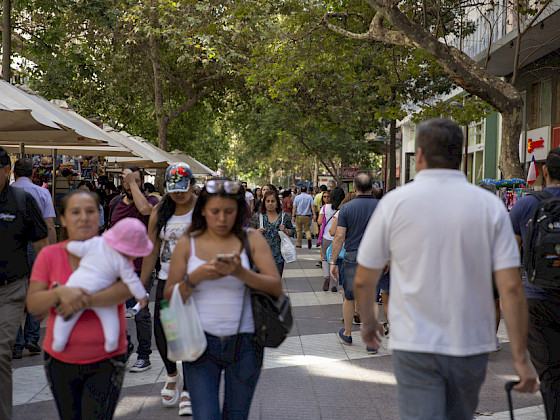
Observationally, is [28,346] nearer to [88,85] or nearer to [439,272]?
[439,272]

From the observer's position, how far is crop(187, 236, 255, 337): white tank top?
3475mm

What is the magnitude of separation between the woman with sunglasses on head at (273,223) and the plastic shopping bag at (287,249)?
9cm

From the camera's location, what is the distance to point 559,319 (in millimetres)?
4426

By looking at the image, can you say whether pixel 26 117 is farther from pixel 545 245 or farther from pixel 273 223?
pixel 545 245

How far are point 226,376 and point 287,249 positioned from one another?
5.00 metres

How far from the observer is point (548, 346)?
14.7 feet

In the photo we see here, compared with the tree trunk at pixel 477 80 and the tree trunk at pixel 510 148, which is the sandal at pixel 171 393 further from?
the tree trunk at pixel 510 148

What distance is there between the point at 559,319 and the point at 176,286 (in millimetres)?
2397

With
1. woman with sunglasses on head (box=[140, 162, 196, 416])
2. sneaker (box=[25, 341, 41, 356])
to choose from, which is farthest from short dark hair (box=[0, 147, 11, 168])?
sneaker (box=[25, 341, 41, 356])

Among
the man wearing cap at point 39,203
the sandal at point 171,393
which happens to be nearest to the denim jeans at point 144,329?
the sandal at point 171,393

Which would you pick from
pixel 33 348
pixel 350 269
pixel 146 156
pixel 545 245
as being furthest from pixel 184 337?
pixel 146 156

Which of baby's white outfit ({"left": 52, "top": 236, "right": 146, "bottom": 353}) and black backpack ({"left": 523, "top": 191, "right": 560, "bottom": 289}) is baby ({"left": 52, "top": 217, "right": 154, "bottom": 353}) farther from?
black backpack ({"left": 523, "top": 191, "right": 560, "bottom": 289})

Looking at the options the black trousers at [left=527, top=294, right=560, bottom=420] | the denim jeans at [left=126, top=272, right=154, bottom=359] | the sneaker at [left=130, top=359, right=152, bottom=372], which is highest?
the black trousers at [left=527, top=294, right=560, bottom=420]

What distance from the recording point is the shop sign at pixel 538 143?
21.2 metres
